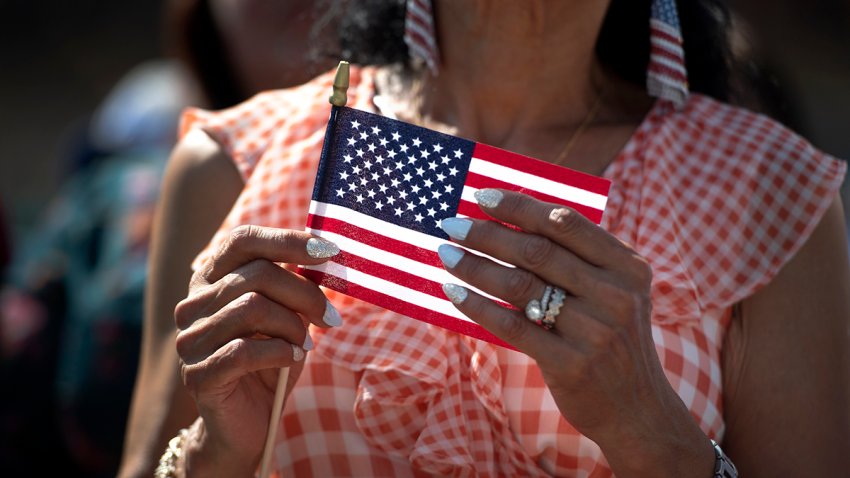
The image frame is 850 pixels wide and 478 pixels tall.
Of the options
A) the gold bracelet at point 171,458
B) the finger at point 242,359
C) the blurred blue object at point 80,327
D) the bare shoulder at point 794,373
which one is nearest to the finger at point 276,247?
the finger at point 242,359

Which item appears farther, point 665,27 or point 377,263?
point 665,27

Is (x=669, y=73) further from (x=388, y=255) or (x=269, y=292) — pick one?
(x=269, y=292)

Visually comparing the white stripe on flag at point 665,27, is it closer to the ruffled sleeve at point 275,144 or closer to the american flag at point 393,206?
the ruffled sleeve at point 275,144

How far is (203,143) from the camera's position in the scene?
2.12 meters

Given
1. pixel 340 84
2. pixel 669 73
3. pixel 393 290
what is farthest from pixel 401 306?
pixel 669 73

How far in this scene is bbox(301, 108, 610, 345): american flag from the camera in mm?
1629

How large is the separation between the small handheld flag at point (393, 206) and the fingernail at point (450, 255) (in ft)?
0.39

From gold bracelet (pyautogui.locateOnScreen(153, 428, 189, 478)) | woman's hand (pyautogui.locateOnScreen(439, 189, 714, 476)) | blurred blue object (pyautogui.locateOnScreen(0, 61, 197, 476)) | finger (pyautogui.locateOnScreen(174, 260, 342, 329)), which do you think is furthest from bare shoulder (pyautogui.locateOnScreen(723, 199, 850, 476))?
blurred blue object (pyautogui.locateOnScreen(0, 61, 197, 476))

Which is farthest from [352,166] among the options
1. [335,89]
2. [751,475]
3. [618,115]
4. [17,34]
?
[17,34]

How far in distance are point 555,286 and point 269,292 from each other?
427 millimetres

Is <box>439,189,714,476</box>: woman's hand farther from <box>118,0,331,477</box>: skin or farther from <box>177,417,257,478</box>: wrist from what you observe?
<box>118,0,331,477</box>: skin

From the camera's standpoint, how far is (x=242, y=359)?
1.57m

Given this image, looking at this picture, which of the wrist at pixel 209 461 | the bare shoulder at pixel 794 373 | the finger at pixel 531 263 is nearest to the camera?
Answer: the finger at pixel 531 263

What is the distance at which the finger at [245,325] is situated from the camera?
158 cm
